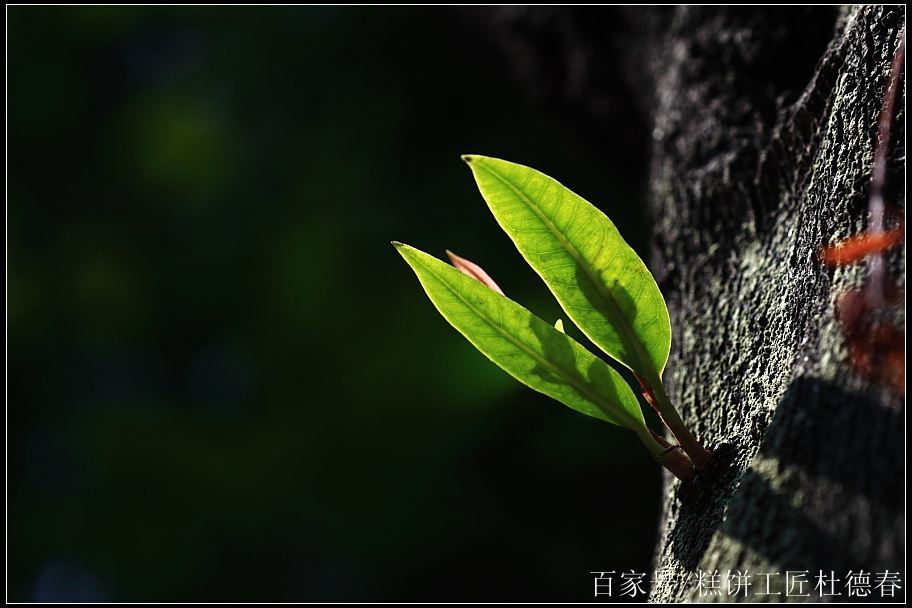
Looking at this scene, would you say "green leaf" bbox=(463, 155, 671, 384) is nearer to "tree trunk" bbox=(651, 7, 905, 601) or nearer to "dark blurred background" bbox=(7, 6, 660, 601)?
"tree trunk" bbox=(651, 7, 905, 601)

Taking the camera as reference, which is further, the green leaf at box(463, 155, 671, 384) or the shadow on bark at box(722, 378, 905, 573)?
the green leaf at box(463, 155, 671, 384)

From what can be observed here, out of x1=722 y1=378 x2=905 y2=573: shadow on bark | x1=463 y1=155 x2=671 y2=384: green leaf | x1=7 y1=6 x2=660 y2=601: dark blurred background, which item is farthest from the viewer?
x1=7 y1=6 x2=660 y2=601: dark blurred background

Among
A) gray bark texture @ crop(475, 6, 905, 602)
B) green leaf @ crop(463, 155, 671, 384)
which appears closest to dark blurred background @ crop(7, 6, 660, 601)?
gray bark texture @ crop(475, 6, 905, 602)

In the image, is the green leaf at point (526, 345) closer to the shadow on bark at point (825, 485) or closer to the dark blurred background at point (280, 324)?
the shadow on bark at point (825, 485)

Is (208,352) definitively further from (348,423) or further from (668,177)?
(668,177)

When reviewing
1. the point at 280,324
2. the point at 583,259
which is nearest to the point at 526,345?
the point at 583,259

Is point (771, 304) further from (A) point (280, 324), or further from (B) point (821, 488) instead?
(A) point (280, 324)

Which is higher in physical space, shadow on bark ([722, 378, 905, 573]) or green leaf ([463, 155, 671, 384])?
green leaf ([463, 155, 671, 384])
